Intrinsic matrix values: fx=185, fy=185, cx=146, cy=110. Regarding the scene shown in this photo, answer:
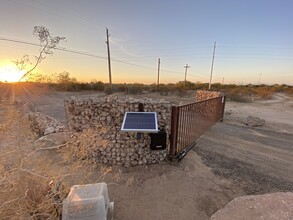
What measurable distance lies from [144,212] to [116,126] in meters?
2.37

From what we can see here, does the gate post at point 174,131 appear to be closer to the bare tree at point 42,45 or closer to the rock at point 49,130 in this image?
the bare tree at point 42,45

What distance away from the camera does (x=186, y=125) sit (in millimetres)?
6004

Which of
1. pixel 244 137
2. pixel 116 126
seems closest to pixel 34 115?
pixel 116 126

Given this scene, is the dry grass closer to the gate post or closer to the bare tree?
the bare tree

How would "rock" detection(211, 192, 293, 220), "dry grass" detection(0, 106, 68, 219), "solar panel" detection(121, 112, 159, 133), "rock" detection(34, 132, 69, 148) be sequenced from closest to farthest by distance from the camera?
"dry grass" detection(0, 106, 68, 219) → "rock" detection(211, 192, 293, 220) → "solar panel" detection(121, 112, 159, 133) → "rock" detection(34, 132, 69, 148)

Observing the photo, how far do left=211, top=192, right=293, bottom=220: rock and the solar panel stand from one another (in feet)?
6.85

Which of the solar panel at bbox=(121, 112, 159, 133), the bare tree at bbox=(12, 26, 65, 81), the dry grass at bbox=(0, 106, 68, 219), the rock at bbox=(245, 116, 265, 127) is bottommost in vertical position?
the rock at bbox=(245, 116, 265, 127)

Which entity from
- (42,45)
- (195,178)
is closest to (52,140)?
(42,45)

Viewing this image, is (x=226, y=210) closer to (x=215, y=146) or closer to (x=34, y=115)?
(x=215, y=146)

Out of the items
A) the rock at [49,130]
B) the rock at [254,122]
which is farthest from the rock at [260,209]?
the rock at [254,122]

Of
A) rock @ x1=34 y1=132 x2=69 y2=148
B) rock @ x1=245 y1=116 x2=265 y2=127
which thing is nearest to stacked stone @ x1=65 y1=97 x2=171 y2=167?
rock @ x1=34 y1=132 x2=69 y2=148

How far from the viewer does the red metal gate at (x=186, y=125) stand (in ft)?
17.7

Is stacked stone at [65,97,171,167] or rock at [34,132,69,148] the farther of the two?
rock at [34,132,69,148]

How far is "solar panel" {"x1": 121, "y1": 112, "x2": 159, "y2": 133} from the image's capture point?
171 inches
